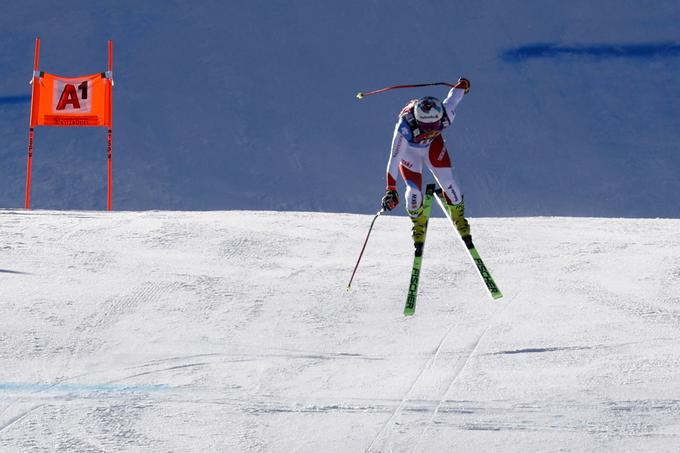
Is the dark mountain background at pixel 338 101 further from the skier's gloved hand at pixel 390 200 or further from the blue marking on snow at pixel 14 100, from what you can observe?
the skier's gloved hand at pixel 390 200

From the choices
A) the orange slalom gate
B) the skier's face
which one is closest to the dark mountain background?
the orange slalom gate

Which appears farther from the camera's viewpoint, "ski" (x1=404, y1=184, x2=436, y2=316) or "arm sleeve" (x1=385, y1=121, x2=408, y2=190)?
"ski" (x1=404, y1=184, x2=436, y2=316)

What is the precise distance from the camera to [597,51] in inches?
893

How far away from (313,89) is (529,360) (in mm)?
16446

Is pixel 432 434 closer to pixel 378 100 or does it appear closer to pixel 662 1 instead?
pixel 378 100

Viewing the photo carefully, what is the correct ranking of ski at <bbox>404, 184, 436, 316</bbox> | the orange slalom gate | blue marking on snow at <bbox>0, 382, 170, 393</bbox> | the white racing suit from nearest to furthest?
blue marking on snow at <bbox>0, 382, 170, 393</bbox>
the white racing suit
ski at <bbox>404, 184, 436, 316</bbox>
the orange slalom gate

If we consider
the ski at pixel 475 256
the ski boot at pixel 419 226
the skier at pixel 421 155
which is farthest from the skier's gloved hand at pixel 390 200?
the ski at pixel 475 256

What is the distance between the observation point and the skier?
641 centimetres

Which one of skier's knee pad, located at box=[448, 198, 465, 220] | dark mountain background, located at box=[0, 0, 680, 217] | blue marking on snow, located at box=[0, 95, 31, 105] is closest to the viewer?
skier's knee pad, located at box=[448, 198, 465, 220]

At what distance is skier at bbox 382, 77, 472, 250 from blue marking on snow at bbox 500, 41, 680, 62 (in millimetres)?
16509

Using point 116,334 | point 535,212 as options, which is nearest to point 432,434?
point 116,334

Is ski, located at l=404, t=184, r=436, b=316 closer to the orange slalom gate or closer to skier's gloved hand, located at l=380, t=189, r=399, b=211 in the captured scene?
skier's gloved hand, located at l=380, t=189, r=399, b=211

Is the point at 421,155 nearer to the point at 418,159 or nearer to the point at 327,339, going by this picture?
the point at 418,159

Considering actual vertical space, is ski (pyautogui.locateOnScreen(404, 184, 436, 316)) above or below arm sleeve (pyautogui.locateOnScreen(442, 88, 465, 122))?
below
